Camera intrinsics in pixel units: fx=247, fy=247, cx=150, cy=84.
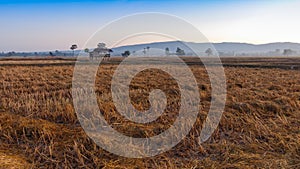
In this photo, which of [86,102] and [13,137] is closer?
[13,137]

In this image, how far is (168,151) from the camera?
550 centimetres

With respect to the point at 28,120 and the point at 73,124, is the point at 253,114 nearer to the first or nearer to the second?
the point at 73,124

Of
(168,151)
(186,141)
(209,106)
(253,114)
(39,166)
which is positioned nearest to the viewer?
(39,166)

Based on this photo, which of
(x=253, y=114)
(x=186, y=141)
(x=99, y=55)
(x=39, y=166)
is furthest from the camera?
(x=99, y=55)

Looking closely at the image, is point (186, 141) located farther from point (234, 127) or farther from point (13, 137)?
point (13, 137)

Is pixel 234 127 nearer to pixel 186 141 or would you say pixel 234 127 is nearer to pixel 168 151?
pixel 186 141

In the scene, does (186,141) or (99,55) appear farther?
(99,55)

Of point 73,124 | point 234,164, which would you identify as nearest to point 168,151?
point 234,164

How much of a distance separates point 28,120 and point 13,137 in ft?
3.65

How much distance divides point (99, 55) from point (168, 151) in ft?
246

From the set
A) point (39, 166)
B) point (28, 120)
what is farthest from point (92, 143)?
point (28, 120)

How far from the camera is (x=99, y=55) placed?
77812 mm

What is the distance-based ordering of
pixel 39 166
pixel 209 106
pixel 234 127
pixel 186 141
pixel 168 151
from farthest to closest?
pixel 209 106 < pixel 234 127 < pixel 186 141 < pixel 168 151 < pixel 39 166

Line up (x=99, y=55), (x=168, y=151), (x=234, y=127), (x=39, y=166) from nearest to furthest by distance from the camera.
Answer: (x=39, y=166)
(x=168, y=151)
(x=234, y=127)
(x=99, y=55)
